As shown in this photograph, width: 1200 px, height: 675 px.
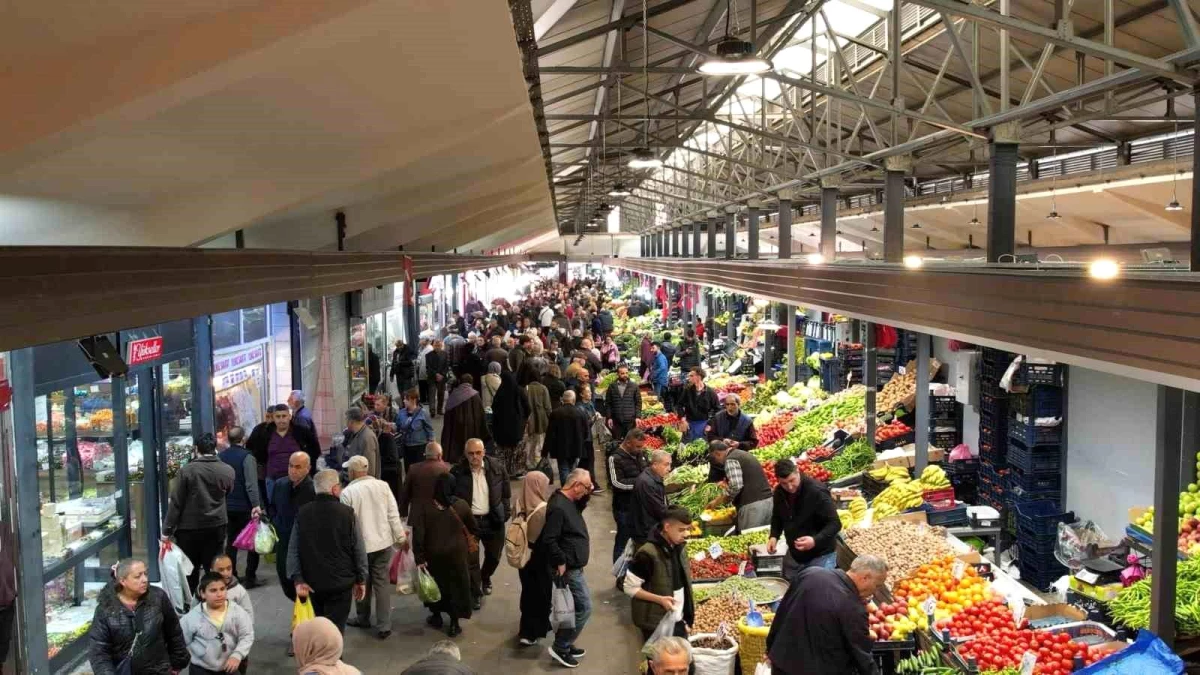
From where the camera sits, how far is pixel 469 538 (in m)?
6.85

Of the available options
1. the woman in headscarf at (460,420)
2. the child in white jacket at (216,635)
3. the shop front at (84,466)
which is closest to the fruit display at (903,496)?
the woman in headscarf at (460,420)

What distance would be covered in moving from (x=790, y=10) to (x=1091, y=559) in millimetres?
4794

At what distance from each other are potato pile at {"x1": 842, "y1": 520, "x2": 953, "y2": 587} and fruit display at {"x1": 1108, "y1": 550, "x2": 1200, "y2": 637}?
1.05 m

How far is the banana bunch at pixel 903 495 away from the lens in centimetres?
734

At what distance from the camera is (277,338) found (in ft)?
36.6

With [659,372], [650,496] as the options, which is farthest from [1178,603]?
[659,372]

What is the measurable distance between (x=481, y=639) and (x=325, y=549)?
60.8 inches

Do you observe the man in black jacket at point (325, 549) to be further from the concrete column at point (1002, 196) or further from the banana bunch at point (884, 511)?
Answer: the concrete column at point (1002, 196)

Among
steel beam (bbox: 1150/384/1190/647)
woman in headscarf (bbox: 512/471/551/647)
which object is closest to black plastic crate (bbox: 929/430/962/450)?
woman in headscarf (bbox: 512/471/551/647)

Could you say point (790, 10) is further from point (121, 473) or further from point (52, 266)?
point (121, 473)

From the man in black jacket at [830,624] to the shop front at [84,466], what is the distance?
3.71 m

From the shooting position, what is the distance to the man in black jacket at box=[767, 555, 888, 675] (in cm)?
432

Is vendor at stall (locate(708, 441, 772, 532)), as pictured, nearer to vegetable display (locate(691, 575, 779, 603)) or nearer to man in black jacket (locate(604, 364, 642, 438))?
vegetable display (locate(691, 575, 779, 603))

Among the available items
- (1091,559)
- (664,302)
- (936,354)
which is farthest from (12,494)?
(664,302)
